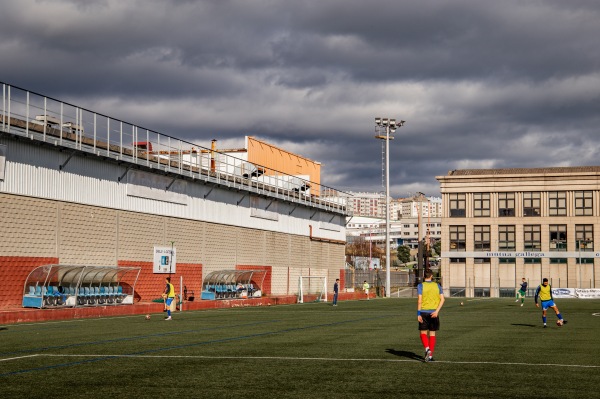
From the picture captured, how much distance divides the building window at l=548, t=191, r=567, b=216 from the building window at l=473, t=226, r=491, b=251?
871 cm

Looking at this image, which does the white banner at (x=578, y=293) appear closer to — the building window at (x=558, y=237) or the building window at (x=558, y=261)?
the building window at (x=558, y=261)

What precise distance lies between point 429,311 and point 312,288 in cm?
5639

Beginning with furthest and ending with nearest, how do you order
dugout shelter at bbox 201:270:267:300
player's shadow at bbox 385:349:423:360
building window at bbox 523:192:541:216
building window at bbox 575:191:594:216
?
building window at bbox 523:192:541:216 → building window at bbox 575:191:594:216 → dugout shelter at bbox 201:270:267:300 → player's shadow at bbox 385:349:423:360

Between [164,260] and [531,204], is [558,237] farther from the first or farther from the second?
[164,260]

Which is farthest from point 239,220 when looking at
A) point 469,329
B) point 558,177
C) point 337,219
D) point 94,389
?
point 558,177

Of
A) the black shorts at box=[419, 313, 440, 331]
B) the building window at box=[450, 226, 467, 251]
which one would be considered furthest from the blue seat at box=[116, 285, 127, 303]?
the building window at box=[450, 226, 467, 251]

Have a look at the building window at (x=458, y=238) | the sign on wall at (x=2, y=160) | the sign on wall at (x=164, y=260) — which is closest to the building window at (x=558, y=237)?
the building window at (x=458, y=238)

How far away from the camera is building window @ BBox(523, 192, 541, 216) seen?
336 feet

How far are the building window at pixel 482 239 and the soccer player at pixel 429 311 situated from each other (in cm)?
9046

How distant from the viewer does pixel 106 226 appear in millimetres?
42875

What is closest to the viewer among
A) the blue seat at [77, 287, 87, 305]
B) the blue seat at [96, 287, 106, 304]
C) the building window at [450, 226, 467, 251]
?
the blue seat at [77, 287, 87, 305]

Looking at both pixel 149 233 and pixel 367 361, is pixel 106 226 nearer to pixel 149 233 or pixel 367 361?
pixel 149 233

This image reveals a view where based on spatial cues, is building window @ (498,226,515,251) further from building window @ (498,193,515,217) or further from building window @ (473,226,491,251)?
building window @ (498,193,515,217)

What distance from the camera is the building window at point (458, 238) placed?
105 metres
